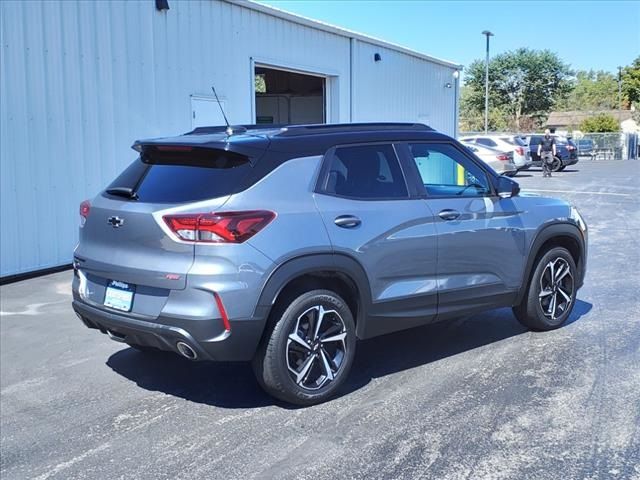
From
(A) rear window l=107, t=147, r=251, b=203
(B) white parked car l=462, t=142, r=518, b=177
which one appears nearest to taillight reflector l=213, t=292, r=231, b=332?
(A) rear window l=107, t=147, r=251, b=203

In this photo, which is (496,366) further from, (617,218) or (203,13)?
(617,218)

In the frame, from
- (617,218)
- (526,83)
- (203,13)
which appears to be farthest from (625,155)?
(203,13)

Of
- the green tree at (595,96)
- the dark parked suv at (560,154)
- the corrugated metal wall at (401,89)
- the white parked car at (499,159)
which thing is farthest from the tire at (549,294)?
the green tree at (595,96)

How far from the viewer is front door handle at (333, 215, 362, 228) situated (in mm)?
4477

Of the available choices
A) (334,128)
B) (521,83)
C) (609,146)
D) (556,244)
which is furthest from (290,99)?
(521,83)

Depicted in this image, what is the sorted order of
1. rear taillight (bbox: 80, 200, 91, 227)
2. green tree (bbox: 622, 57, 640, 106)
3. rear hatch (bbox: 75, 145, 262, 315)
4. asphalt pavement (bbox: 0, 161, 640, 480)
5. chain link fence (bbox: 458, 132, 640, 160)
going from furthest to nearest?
green tree (bbox: 622, 57, 640, 106) < chain link fence (bbox: 458, 132, 640, 160) < rear taillight (bbox: 80, 200, 91, 227) < rear hatch (bbox: 75, 145, 262, 315) < asphalt pavement (bbox: 0, 161, 640, 480)

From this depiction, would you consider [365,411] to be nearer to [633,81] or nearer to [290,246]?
[290,246]

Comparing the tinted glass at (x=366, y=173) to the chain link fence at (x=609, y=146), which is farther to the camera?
the chain link fence at (x=609, y=146)

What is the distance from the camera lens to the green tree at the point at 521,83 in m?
68.6

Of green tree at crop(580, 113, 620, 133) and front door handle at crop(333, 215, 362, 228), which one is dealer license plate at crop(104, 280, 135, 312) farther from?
green tree at crop(580, 113, 620, 133)

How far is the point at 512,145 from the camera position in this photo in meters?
29.2

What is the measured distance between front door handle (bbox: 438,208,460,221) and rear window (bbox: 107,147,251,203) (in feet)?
5.27

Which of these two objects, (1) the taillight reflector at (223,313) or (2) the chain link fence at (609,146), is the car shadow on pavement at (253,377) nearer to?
(1) the taillight reflector at (223,313)

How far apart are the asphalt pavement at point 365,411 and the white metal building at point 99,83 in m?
3.26
